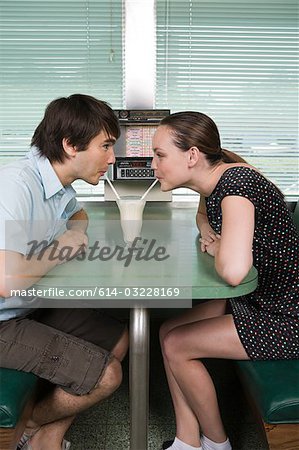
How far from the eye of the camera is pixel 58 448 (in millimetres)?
1782

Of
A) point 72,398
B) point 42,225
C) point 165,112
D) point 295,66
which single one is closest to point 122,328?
point 72,398

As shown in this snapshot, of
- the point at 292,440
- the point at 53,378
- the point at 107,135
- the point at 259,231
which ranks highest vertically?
the point at 107,135

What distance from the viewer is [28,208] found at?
1547 mm

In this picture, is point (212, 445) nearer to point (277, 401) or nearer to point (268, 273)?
point (277, 401)

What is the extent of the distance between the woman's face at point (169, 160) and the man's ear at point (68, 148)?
252 mm

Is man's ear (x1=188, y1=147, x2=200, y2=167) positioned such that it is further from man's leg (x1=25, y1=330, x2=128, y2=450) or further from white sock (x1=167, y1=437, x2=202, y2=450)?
white sock (x1=167, y1=437, x2=202, y2=450)

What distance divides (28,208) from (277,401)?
2.73ft

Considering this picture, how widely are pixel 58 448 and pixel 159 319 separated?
1405 millimetres

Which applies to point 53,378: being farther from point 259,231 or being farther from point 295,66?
point 295,66

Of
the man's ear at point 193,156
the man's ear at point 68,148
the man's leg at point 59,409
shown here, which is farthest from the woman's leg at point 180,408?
the man's ear at point 68,148

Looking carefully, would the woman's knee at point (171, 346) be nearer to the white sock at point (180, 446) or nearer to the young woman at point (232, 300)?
the young woman at point (232, 300)

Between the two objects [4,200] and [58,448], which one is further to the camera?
[58,448]

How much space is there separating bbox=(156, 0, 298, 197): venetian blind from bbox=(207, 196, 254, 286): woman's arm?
64.3 inches

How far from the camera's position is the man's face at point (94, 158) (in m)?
1.74
